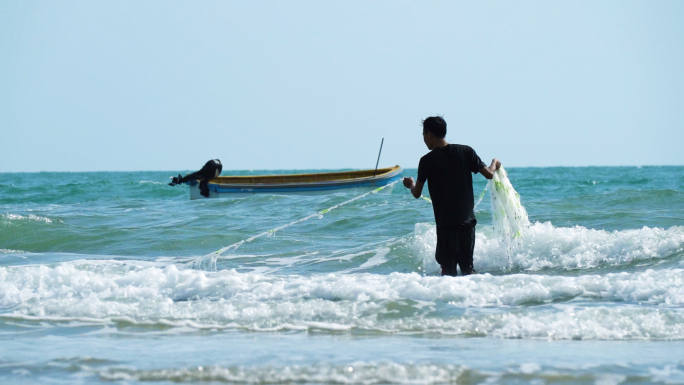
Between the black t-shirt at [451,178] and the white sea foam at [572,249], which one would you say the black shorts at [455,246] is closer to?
the black t-shirt at [451,178]

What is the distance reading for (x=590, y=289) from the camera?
256 inches

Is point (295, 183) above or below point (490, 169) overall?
below

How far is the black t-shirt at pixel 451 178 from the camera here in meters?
6.12

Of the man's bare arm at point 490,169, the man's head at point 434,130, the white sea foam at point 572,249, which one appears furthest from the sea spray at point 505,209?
the man's head at point 434,130

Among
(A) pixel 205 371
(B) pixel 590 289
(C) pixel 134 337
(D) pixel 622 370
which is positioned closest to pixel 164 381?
(A) pixel 205 371

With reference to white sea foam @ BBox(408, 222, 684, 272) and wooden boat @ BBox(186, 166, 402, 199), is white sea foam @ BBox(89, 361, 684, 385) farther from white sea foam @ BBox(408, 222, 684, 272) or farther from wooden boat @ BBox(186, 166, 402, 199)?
wooden boat @ BBox(186, 166, 402, 199)

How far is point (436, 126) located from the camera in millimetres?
6113

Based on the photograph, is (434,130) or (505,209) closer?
(434,130)

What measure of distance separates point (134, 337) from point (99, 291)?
2.14m

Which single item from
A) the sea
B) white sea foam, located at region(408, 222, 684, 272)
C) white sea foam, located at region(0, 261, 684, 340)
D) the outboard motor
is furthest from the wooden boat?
white sea foam, located at region(0, 261, 684, 340)

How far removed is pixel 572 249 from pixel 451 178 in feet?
11.7

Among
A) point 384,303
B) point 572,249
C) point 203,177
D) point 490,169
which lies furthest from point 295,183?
point 384,303

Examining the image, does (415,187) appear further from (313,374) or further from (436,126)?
(313,374)

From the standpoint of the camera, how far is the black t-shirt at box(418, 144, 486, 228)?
20.1 ft
